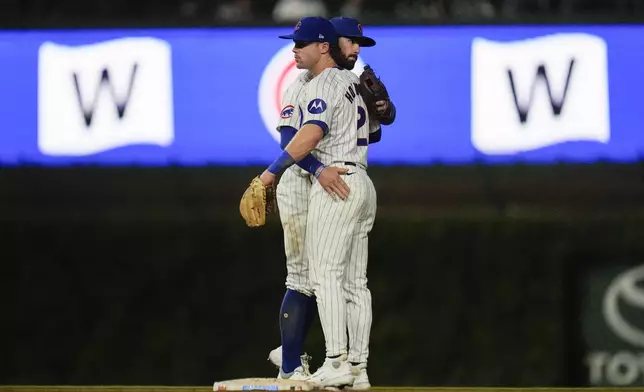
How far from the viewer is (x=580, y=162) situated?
8.60 meters

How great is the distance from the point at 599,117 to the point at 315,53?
319cm

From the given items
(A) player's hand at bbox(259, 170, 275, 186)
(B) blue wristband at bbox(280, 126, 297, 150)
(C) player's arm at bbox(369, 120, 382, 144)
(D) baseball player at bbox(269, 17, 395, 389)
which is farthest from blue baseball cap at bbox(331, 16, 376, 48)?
(A) player's hand at bbox(259, 170, 275, 186)

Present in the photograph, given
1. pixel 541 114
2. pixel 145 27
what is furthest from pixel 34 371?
pixel 541 114

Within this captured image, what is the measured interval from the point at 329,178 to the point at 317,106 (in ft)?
1.03

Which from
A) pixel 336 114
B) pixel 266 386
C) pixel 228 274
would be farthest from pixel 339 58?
pixel 228 274

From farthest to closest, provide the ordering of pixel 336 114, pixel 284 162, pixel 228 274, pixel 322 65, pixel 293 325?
pixel 228 274, pixel 293 325, pixel 322 65, pixel 336 114, pixel 284 162

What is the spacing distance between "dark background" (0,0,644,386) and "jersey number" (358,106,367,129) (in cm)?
281

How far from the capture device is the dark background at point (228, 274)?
8820 mm

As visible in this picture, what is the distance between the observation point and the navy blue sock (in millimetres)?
6055

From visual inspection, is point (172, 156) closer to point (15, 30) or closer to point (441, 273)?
point (15, 30)

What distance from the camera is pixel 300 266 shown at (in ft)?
19.9

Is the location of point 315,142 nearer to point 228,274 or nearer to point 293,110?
point 293,110

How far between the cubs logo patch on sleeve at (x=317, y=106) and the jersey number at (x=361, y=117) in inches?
9.9

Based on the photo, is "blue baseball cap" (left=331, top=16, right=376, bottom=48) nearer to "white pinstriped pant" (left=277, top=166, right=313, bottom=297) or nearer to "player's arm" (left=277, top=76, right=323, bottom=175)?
"player's arm" (left=277, top=76, right=323, bottom=175)
